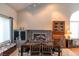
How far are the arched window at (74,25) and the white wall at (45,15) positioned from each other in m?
0.38

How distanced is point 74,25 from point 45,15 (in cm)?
210

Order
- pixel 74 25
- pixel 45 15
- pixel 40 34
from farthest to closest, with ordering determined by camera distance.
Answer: pixel 74 25 → pixel 45 15 → pixel 40 34

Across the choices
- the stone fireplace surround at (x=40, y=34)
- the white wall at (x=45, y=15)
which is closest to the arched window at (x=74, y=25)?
the white wall at (x=45, y=15)

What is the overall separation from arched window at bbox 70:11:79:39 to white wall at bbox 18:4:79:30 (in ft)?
1.25

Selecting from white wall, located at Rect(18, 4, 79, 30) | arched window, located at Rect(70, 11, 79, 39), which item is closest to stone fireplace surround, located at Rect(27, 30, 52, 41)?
white wall, located at Rect(18, 4, 79, 30)

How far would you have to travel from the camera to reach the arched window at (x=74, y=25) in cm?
1036

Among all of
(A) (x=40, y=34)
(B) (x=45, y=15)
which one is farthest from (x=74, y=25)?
(A) (x=40, y=34)

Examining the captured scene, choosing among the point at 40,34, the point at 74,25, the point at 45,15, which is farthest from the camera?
the point at 74,25

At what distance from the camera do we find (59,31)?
10.0 meters

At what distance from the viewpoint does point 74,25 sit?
1041cm

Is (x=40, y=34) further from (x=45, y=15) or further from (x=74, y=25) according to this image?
(x=74, y=25)

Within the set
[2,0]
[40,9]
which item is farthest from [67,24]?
[2,0]

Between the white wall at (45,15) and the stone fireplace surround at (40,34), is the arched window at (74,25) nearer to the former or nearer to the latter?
the white wall at (45,15)

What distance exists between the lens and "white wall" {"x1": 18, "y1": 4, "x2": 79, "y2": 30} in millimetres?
10023
